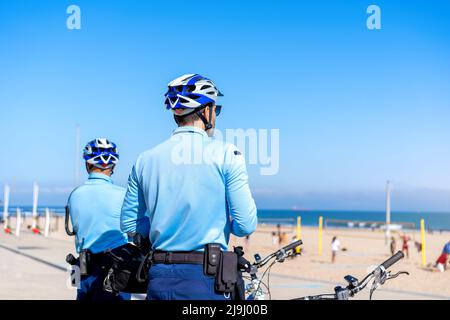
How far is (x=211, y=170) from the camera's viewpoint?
10.0 ft

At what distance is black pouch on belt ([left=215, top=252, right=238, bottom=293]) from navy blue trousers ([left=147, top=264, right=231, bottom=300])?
0.03 meters

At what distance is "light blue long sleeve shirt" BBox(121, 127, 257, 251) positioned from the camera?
9.98 feet

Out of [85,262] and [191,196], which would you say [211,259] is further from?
[85,262]

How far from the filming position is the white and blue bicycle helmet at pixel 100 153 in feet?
15.2

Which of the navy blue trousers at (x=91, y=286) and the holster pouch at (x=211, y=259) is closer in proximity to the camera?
the holster pouch at (x=211, y=259)

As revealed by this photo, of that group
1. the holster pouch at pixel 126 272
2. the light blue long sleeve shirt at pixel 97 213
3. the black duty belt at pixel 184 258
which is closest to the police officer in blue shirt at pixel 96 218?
the light blue long sleeve shirt at pixel 97 213

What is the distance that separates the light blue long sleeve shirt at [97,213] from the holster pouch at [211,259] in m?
1.64

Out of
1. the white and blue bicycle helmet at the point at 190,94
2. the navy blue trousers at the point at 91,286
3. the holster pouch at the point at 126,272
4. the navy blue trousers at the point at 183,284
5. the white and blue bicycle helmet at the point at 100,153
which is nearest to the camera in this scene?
the navy blue trousers at the point at 183,284

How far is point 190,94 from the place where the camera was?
3180mm

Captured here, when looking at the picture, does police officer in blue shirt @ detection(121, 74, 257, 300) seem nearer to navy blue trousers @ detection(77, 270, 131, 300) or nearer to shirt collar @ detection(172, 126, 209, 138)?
shirt collar @ detection(172, 126, 209, 138)

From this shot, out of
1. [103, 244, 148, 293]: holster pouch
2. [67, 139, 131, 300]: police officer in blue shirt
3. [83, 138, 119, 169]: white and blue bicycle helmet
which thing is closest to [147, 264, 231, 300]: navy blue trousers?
[103, 244, 148, 293]: holster pouch

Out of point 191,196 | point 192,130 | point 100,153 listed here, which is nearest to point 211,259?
point 191,196

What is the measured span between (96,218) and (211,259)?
177 centimetres

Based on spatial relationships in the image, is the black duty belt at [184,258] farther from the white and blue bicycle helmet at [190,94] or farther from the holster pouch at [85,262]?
the holster pouch at [85,262]
